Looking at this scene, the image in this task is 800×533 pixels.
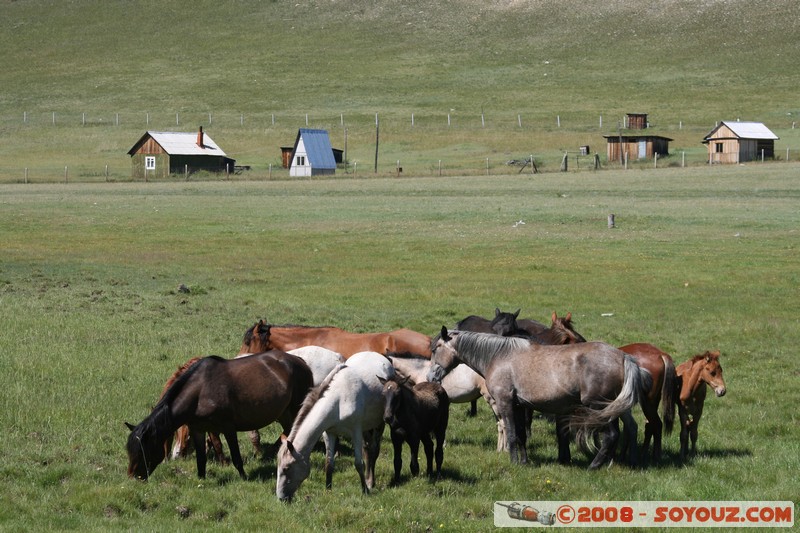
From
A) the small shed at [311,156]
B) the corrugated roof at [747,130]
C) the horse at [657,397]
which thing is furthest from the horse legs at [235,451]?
the small shed at [311,156]

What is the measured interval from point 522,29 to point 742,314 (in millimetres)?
128038

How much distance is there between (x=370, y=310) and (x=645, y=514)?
1205 centimetres

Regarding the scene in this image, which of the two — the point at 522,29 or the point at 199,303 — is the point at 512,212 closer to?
the point at 199,303

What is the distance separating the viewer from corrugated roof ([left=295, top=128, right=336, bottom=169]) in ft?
277

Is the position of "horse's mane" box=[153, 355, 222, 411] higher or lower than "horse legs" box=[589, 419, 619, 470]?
higher

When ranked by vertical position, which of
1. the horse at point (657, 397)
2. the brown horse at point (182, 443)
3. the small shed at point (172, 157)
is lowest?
the brown horse at point (182, 443)

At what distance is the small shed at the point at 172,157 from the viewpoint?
84.0 metres

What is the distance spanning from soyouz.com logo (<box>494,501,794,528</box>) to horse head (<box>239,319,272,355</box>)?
4390mm

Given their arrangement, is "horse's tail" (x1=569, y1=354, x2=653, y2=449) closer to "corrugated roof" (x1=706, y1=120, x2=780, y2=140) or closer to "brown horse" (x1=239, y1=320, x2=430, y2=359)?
"brown horse" (x1=239, y1=320, x2=430, y2=359)

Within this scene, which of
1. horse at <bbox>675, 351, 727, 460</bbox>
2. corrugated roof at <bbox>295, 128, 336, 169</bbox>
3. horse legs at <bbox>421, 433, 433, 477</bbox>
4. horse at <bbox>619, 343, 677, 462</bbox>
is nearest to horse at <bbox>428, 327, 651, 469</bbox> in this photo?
horse at <bbox>619, 343, 677, 462</bbox>

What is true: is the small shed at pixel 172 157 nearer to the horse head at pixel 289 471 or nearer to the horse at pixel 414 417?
the horse at pixel 414 417

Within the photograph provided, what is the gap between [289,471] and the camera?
9.18 m

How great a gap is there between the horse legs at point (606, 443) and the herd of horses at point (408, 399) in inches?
0.5

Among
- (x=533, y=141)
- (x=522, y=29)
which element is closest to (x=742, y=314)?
(x=533, y=141)
